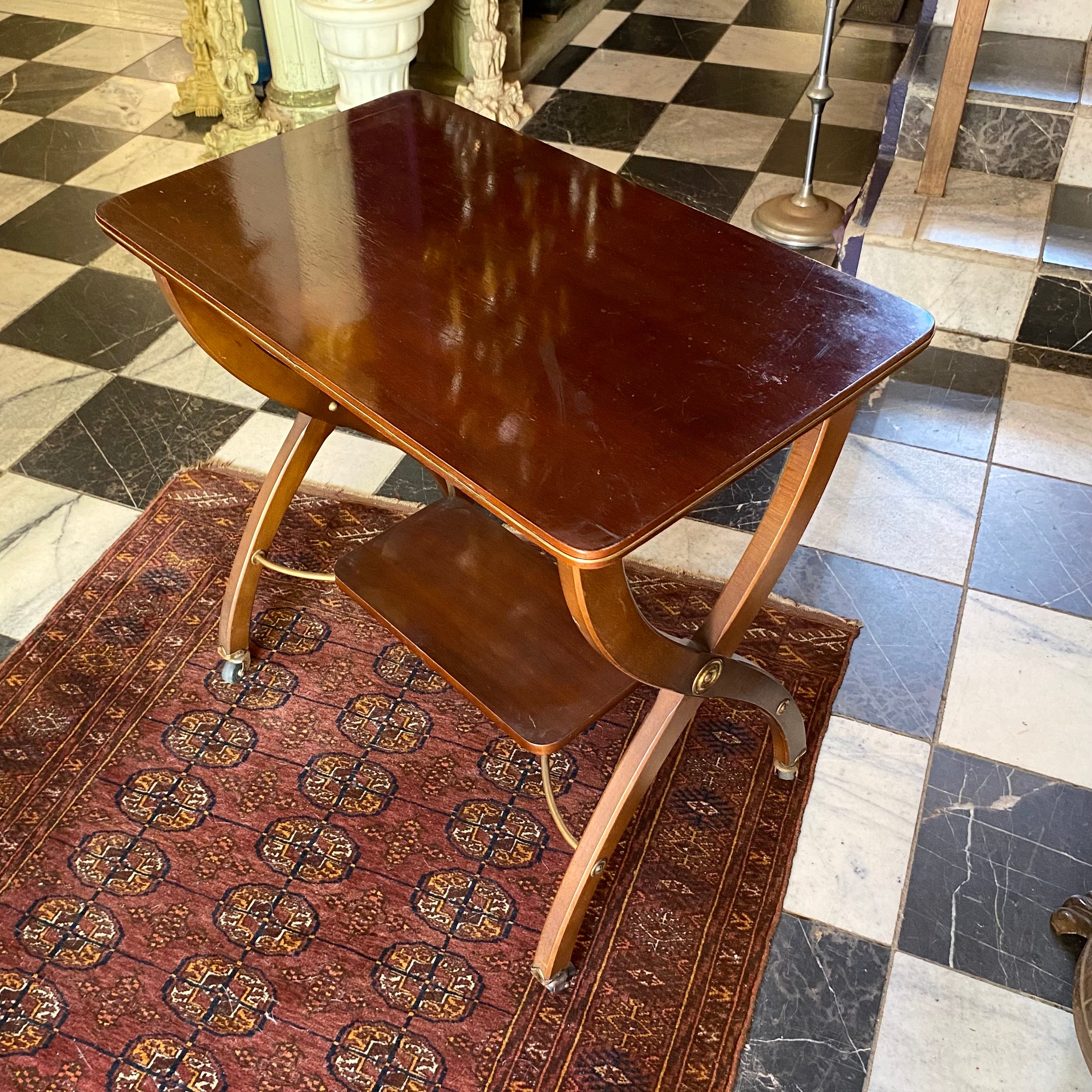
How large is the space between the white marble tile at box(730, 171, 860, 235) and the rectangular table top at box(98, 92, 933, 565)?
170cm

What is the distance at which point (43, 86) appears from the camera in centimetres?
405

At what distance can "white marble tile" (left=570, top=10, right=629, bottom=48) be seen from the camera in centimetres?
429

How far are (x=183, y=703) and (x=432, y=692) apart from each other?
1.46 ft

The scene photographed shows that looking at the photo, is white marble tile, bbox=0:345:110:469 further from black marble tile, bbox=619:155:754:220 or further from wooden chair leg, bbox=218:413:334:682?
black marble tile, bbox=619:155:754:220

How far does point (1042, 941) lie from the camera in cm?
167

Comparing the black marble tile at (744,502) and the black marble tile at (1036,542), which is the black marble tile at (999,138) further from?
the black marble tile at (744,502)

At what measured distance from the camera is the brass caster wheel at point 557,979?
1602 millimetres

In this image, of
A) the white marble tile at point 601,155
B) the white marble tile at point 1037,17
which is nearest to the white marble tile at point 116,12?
the white marble tile at point 601,155

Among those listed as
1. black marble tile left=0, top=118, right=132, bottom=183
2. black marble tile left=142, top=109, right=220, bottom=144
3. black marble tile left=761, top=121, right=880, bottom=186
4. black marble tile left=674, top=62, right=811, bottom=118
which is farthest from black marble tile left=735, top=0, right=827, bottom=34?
black marble tile left=0, top=118, right=132, bottom=183

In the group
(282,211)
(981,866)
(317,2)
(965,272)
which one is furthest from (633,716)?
(317,2)

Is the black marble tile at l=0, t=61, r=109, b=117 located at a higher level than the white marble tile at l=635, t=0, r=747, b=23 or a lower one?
lower

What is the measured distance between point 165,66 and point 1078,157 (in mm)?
3178

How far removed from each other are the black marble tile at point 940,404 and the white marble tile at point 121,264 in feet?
6.48

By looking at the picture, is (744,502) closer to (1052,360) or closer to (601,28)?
(1052,360)
